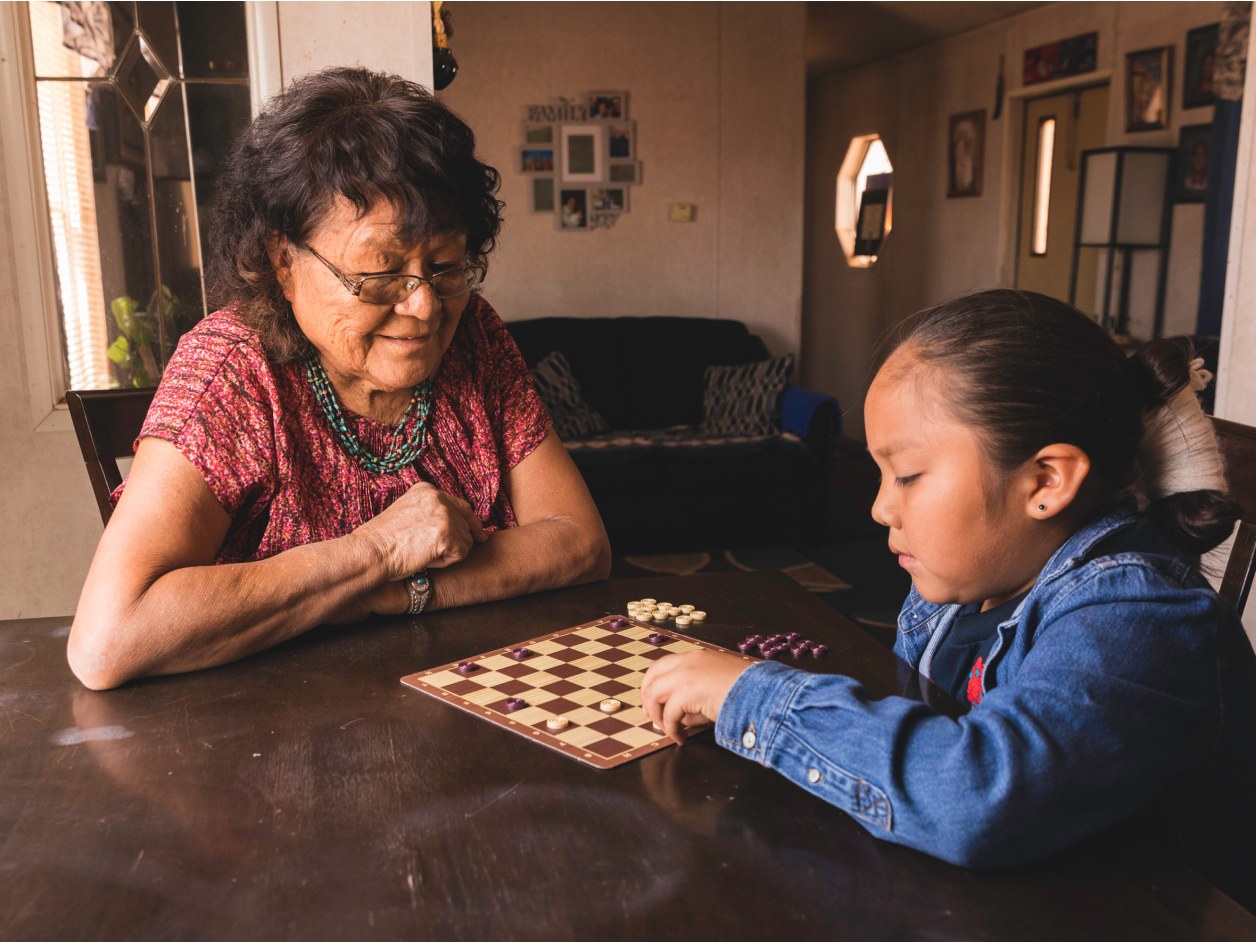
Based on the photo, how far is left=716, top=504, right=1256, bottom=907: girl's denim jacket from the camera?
2.39 feet

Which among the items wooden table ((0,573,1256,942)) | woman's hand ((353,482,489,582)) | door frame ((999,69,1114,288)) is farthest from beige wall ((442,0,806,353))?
wooden table ((0,573,1256,942))

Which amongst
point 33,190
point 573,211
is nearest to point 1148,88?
point 573,211

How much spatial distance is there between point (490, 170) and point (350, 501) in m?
0.59

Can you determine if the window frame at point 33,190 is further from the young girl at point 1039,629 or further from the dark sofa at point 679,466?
the dark sofa at point 679,466

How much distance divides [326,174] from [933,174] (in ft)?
23.4

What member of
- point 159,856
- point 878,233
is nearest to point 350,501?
point 159,856

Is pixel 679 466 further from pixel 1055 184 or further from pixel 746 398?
pixel 1055 184

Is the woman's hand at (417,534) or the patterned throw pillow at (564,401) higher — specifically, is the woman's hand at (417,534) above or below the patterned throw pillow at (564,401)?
above

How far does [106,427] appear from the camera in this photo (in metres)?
1.57

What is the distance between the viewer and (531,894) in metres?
0.70

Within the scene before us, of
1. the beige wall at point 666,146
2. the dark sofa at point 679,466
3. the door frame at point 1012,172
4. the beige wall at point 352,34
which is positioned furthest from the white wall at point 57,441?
the door frame at point 1012,172

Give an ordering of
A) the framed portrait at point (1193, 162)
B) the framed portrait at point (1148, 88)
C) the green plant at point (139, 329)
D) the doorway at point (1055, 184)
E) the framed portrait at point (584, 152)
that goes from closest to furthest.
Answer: the green plant at point (139, 329) < the framed portrait at point (1193, 162) < the framed portrait at point (1148, 88) < the framed portrait at point (584, 152) < the doorway at point (1055, 184)

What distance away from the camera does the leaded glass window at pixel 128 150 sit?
2.31 metres

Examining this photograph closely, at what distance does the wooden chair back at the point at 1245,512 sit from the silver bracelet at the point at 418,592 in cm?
102
